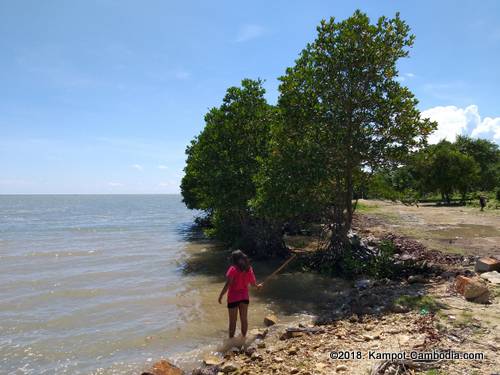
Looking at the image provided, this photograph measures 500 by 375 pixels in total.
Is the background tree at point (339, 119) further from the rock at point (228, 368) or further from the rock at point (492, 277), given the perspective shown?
the rock at point (228, 368)

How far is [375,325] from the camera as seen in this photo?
8.59 metres

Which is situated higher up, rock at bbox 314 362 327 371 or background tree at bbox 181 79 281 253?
background tree at bbox 181 79 281 253

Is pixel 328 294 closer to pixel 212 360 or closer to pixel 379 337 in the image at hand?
pixel 379 337

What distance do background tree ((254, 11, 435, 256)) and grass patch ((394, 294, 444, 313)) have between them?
5.57 m

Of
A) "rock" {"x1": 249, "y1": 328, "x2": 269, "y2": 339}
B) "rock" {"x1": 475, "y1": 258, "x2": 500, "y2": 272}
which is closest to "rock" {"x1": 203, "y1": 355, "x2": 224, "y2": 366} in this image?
"rock" {"x1": 249, "y1": 328, "x2": 269, "y2": 339}

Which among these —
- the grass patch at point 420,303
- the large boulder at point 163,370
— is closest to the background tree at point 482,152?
the grass patch at point 420,303

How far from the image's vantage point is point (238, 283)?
887 centimetres

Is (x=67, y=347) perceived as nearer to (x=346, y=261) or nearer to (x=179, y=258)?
(x=346, y=261)

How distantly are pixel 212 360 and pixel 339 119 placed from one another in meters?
10.1

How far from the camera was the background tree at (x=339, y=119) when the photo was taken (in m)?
14.0

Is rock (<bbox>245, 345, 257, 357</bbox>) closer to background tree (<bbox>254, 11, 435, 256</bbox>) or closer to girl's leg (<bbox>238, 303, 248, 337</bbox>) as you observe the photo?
girl's leg (<bbox>238, 303, 248, 337</bbox>)

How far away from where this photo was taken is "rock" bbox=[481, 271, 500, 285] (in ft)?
34.2

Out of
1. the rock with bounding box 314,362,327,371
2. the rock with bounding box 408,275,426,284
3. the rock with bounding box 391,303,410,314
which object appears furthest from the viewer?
the rock with bounding box 408,275,426,284

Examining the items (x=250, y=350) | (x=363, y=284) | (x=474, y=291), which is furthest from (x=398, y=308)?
(x=250, y=350)
